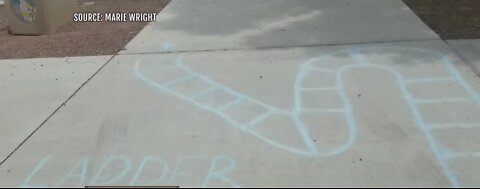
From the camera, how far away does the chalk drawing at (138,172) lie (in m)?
3.62

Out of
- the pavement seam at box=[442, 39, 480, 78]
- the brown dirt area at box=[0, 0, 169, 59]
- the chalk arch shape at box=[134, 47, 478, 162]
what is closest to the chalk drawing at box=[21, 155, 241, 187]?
the chalk arch shape at box=[134, 47, 478, 162]

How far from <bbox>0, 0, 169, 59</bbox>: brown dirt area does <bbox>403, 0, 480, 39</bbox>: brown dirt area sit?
3.72 metres

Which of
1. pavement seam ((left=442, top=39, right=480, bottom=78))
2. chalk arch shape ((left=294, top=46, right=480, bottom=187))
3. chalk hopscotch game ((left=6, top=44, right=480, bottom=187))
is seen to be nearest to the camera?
chalk hopscotch game ((left=6, top=44, right=480, bottom=187))

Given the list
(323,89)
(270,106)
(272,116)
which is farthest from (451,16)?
(272,116)

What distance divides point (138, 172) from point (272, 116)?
1.24 meters

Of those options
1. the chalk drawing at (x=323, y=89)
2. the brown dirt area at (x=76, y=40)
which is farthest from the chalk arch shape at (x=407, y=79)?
the brown dirt area at (x=76, y=40)

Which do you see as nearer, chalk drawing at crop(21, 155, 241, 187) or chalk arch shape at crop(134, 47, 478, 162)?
chalk drawing at crop(21, 155, 241, 187)

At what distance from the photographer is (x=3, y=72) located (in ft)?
19.9

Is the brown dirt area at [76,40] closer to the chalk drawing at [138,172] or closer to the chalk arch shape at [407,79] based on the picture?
the chalk arch shape at [407,79]

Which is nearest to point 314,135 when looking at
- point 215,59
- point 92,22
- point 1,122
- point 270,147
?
point 270,147

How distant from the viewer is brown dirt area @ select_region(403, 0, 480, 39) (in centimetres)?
626

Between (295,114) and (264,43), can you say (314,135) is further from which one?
(264,43)

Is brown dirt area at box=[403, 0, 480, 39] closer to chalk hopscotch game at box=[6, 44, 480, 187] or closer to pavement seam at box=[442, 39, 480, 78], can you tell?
pavement seam at box=[442, 39, 480, 78]

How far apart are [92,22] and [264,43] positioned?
3.16 m
